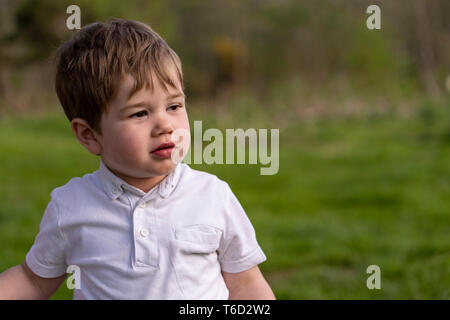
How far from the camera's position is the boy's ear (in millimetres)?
1691

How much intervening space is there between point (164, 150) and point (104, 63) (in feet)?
0.97

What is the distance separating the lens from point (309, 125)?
9023 mm

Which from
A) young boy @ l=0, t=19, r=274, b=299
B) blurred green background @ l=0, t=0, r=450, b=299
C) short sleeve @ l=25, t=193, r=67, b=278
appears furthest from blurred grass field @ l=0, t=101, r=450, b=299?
young boy @ l=0, t=19, r=274, b=299

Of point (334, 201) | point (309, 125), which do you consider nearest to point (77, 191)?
point (334, 201)

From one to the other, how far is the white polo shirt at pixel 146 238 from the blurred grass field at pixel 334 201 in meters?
1.29

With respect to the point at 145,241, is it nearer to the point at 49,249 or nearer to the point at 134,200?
the point at 134,200

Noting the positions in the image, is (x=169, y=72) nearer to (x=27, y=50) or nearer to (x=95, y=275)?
(x=95, y=275)

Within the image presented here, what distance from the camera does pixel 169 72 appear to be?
1.60 metres

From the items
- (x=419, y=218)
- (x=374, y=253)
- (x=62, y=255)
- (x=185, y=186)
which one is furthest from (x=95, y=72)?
(x=419, y=218)

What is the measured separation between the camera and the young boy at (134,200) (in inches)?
61.8

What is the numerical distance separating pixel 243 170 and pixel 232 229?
4982 mm

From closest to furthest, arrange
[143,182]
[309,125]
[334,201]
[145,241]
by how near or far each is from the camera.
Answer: [145,241] < [143,182] < [334,201] < [309,125]

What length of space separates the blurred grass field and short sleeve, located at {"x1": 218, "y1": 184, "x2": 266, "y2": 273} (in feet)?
4.05

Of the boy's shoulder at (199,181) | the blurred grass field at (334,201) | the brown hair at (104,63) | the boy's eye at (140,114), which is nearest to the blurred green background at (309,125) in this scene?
the blurred grass field at (334,201)
